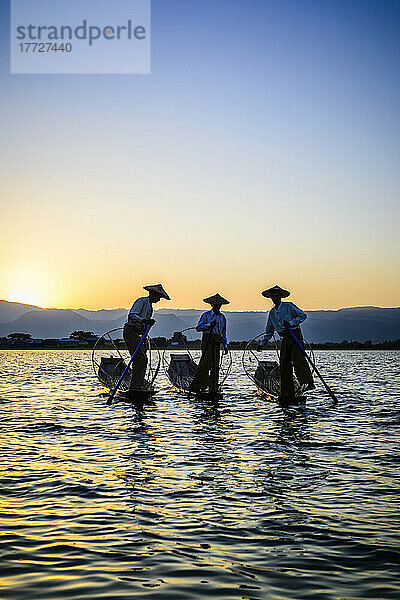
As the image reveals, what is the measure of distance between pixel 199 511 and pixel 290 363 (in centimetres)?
1067

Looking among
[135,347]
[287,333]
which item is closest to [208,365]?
[135,347]

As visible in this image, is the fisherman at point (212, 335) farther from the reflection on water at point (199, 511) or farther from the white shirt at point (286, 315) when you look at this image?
the reflection on water at point (199, 511)

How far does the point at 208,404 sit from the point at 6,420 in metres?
6.28

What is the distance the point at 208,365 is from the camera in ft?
64.4

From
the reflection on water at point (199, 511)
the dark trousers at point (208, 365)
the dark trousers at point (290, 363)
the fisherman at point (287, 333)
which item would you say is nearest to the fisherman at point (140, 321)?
the dark trousers at point (208, 365)

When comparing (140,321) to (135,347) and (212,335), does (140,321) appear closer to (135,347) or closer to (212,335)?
(135,347)

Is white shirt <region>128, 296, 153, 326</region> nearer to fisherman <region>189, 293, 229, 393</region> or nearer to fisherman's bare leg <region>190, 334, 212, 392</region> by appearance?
fisherman <region>189, 293, 229, 393</region>

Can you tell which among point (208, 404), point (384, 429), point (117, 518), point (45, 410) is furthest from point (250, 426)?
point (117, 518)

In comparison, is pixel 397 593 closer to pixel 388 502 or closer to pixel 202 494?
pixel 388 502

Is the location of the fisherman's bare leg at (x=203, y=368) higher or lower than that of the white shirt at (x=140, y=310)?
lower

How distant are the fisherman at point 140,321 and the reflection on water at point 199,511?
4.25m

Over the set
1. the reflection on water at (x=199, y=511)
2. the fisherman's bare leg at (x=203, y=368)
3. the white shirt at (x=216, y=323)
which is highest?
the white shirt at (x=216, y=323)

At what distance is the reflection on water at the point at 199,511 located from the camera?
5.11m

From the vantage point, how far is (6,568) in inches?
209
